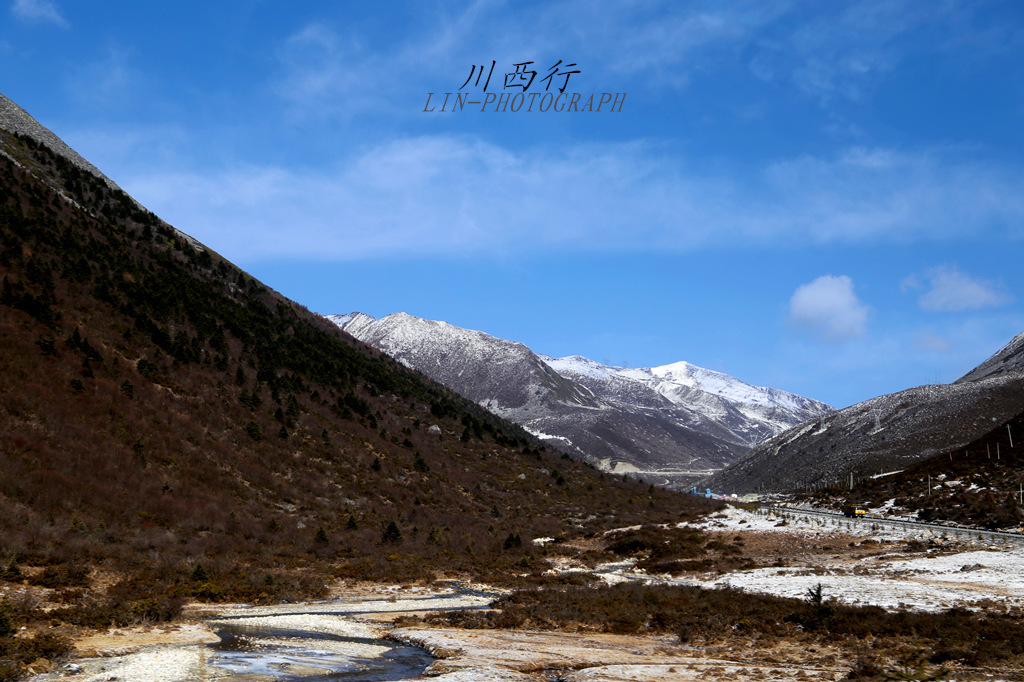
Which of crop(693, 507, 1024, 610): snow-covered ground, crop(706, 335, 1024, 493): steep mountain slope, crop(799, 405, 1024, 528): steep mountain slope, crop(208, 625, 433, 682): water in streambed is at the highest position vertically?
crop(706, 335, 1024, 493): steep mountain slope

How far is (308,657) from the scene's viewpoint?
1945 cm

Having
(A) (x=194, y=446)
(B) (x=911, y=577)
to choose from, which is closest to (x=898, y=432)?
(B) (x=911, y=577)

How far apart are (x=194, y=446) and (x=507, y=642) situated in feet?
117

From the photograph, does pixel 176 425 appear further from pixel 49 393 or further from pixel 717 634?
pixel 717 634

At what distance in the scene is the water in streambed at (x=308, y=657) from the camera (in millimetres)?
17391

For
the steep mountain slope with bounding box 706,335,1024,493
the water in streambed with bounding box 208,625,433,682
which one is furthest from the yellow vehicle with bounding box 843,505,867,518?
the steep mountain slope with bounding box 706,335,1024,493

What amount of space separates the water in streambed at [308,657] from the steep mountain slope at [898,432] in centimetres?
13338

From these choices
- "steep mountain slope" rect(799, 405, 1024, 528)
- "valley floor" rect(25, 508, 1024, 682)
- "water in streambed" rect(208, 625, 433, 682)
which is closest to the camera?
"water in streambed" rect(208, 625, 433, 682)

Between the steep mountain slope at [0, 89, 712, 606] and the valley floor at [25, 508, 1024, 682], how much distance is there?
2.93m

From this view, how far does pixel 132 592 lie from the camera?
82.8ft

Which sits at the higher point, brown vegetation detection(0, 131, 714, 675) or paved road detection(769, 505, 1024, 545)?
brown vegetation detection(0, 131, 714, 675)

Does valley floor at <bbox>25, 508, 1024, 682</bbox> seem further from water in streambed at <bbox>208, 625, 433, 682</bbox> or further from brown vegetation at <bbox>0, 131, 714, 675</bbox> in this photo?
brown vegetation at <bbox>0, 131, 714, 675</bbox>

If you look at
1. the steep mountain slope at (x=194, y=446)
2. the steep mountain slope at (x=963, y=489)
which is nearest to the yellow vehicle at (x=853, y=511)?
the steep mountain slope at (x=963, y=489)

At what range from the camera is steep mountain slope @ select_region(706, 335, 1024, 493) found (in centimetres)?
14638
